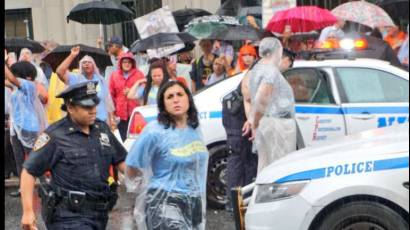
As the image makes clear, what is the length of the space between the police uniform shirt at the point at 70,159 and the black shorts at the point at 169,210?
284mm

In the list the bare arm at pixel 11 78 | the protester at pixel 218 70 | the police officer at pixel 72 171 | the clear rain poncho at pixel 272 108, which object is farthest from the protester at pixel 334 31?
the police officer at pixel 72 171

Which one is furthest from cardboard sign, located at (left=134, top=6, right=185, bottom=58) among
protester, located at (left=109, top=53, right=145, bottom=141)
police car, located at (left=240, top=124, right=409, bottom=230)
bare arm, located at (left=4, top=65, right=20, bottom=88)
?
police car, located at (left=240, top=124, right=409, bottom=230)

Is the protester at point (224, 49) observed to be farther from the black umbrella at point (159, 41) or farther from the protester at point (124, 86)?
the protester at point (124, 86)

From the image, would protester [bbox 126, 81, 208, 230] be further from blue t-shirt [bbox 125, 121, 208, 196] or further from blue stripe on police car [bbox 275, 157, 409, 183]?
blue stripe on police car [bbox 275, 157, 409, 183]

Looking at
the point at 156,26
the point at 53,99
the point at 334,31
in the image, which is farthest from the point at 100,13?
the point at 334,31

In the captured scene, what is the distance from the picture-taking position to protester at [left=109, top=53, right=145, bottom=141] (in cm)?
974

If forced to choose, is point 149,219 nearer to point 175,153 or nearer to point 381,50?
point 175,153

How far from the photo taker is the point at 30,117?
8.71 meters

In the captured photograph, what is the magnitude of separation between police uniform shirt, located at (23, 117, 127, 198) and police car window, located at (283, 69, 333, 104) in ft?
10.9

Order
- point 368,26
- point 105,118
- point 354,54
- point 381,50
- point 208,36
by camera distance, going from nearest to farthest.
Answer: point 381,50 → point 354,54 → point 368,26 → point 105,118 → point 208,36

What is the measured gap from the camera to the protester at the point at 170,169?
186 inches

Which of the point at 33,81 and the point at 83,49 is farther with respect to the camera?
the point at 83,49

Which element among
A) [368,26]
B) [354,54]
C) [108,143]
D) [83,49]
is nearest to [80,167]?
[108,143]

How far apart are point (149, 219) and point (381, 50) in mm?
3180
